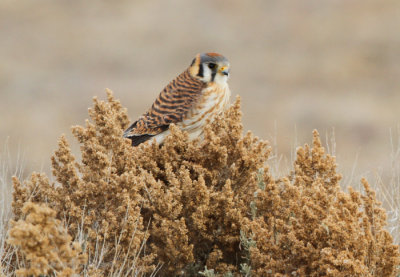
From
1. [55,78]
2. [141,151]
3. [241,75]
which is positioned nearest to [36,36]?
[55,78]

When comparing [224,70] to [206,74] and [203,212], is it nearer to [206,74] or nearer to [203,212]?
[206,74]

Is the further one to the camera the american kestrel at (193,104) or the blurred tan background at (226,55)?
the blurred tan background at (226,55)

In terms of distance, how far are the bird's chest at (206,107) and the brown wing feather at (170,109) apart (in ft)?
0.13

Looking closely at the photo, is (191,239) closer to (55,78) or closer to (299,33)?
(55,78)

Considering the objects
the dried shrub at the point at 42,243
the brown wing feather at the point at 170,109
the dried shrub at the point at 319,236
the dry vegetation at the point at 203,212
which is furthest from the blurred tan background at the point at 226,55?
the dried shrub at the point at 42,243

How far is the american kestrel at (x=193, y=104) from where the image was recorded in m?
5.04

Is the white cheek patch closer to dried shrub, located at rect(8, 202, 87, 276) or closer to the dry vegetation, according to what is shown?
the dry vegetation

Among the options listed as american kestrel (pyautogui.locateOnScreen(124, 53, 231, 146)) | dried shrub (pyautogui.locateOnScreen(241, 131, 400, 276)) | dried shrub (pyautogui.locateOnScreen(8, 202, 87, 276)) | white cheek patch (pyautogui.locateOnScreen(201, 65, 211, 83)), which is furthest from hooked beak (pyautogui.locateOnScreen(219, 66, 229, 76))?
dried shrub (pyautogui.locateOnScreen(8, 202, 87, 276))

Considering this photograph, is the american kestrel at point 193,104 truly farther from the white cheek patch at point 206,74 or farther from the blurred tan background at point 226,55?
the blurred tan background at point 226,55

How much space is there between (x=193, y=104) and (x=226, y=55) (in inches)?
712

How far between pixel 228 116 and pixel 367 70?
19.8 metres

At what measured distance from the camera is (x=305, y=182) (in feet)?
13.4

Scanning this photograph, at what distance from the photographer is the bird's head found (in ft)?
16.7

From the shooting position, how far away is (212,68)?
203 inches
